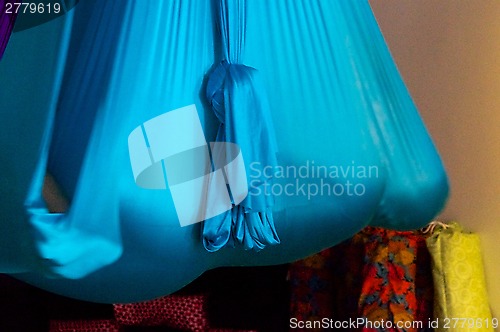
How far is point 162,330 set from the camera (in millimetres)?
1911

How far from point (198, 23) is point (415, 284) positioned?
112 centimetres

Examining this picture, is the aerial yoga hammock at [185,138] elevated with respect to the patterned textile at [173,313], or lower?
elevated

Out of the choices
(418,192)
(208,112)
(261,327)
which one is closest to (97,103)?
(208,112)

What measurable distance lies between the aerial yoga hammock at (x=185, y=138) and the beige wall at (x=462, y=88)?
2.77 feet

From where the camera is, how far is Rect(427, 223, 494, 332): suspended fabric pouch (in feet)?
5.30

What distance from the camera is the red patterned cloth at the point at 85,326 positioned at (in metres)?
1.92

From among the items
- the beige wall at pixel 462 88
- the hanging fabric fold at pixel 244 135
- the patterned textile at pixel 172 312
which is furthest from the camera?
the patterned textile at pixel 172 312

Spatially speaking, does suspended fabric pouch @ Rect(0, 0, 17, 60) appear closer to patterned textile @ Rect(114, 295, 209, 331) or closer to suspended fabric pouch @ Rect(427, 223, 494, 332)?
patterned textile @ Rect(114, 295, 209, 331)

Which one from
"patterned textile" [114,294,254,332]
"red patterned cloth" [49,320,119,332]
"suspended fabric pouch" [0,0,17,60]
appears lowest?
"red patterned cloth" [49,320,119,332]

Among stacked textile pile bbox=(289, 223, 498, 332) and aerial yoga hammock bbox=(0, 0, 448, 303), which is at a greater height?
aerial yoga hammock bbox=(0, 0, 448, 303)

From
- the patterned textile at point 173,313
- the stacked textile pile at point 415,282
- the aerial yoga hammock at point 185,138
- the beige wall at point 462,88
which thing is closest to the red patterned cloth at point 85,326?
the patterned textile at point 173,313
